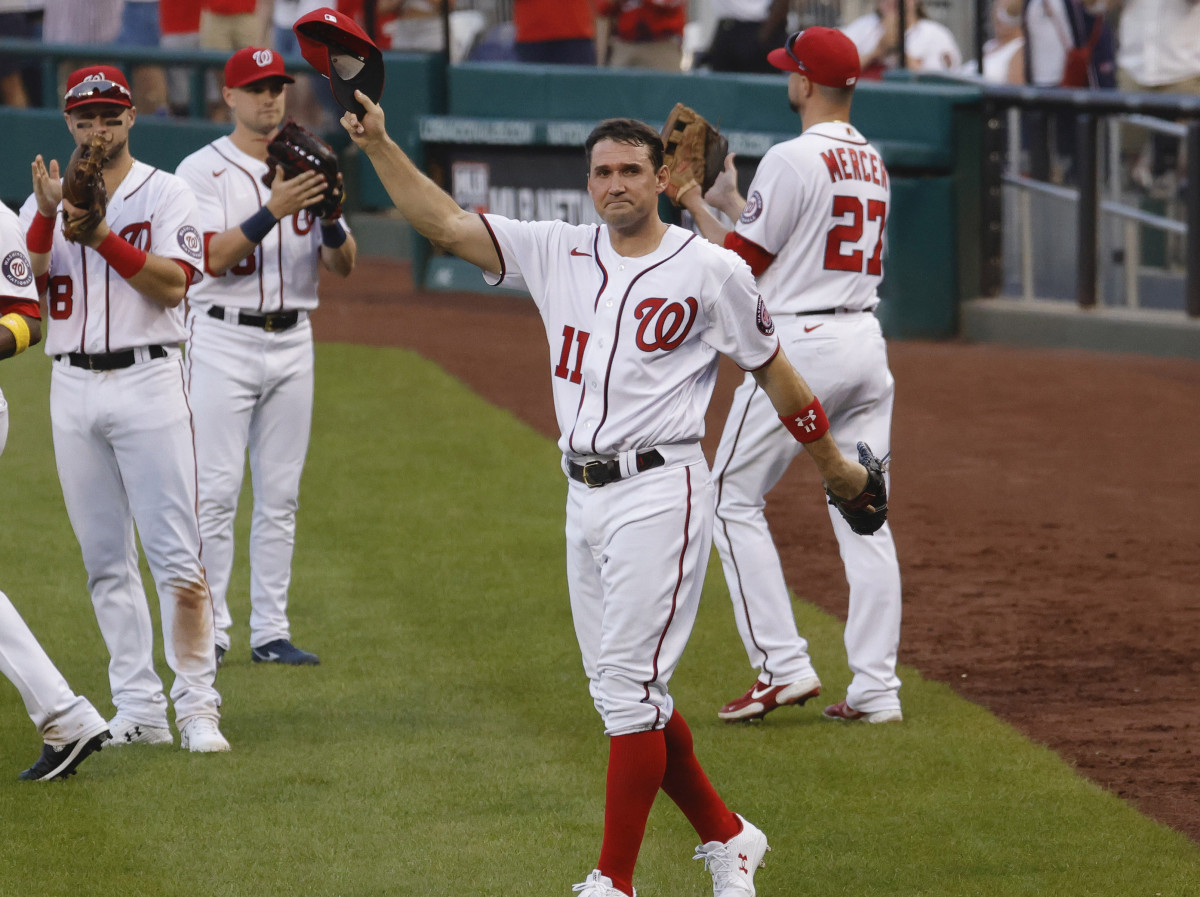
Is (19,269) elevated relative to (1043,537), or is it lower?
elevated

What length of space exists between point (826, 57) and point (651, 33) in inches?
356

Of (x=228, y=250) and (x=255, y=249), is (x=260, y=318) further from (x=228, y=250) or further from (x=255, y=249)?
(x=228, y=250)

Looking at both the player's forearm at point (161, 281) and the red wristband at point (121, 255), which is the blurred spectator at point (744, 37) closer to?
the player's forearm at point (161, 281)

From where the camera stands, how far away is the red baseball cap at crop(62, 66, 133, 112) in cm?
520

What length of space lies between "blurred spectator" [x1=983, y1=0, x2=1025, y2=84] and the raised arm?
9100 mm

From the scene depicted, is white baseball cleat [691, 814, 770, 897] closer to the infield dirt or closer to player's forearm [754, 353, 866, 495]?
player's forearm [754, 353, 866, 495]

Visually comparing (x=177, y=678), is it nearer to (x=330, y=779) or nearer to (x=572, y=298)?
(x=330, y=779)

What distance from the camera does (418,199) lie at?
4.10 metres

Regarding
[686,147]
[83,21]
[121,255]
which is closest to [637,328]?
[686,147]

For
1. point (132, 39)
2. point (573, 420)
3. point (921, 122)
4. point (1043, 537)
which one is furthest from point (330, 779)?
point (132, 39)

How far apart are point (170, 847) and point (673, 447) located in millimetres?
1751

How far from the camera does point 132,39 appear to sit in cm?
1686

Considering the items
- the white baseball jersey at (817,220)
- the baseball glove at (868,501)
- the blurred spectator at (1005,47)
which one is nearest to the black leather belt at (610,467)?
the baseball glove at (868,501)

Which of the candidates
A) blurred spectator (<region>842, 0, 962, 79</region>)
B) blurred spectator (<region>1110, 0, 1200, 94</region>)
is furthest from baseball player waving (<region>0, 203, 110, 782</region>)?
blurred spectator (<region>842, 0, 962, 79</region>)
